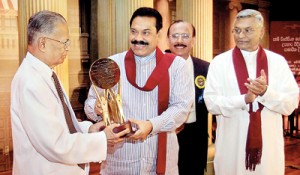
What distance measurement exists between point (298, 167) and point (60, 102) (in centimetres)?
462

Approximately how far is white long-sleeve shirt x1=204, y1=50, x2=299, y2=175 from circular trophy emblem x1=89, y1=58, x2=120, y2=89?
1031mm

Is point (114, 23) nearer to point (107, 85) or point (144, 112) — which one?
point (144, 112)

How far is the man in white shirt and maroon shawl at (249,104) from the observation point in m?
2.73

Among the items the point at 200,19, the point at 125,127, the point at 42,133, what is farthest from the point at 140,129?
the point at 200,19

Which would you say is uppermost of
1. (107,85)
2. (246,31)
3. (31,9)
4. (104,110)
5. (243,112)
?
(31,9)

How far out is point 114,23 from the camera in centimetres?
652

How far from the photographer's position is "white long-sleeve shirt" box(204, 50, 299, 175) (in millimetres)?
2727

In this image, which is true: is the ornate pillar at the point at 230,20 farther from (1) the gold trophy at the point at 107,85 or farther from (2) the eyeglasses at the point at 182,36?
(1) the gold trophy at the point at 107,85

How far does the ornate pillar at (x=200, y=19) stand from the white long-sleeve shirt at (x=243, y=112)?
10.2ft

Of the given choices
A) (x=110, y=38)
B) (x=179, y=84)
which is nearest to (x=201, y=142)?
(x=179, y=84)

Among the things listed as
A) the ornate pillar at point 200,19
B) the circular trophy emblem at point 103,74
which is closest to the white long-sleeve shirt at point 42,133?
the circular trophy emblem at point 103,74

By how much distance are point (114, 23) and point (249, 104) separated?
412 cm

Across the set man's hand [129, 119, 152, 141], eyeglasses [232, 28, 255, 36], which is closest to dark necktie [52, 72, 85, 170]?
man's hand [129, 119, 152, 141]

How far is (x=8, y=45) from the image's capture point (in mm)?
6332
